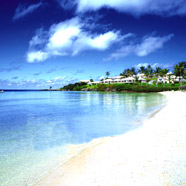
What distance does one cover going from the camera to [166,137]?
7.99 m

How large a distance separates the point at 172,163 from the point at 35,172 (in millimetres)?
4696

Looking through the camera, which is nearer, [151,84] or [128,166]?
[128,166]

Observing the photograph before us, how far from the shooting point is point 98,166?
17.8 feet

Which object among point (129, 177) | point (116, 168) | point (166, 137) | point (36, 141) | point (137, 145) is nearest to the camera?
point (129, 177)

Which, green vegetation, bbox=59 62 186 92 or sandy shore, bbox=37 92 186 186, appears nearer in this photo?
sandy shore, bbox=37 92 186 186

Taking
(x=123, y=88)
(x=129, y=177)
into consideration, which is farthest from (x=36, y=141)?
(x=123, y=88)

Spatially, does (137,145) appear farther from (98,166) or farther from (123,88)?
(123,88)

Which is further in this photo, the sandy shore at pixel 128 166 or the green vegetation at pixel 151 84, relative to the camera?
the green vegetation at pixel 151 84

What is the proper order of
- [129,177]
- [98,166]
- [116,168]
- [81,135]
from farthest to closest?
[81,135], [98,166], [116,168], [129,177]

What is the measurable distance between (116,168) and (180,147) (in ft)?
Answer: 10.5

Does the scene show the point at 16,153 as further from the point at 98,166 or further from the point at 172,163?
the point at 172,163

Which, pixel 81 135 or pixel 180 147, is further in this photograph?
pixel 81 135

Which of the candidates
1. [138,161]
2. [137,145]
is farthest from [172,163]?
[137,145]

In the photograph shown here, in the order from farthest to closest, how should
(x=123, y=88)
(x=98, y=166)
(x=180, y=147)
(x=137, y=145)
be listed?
(x=123, y=88), (x=137, y=145), (x=180, y=147), (x=98, y=166)
